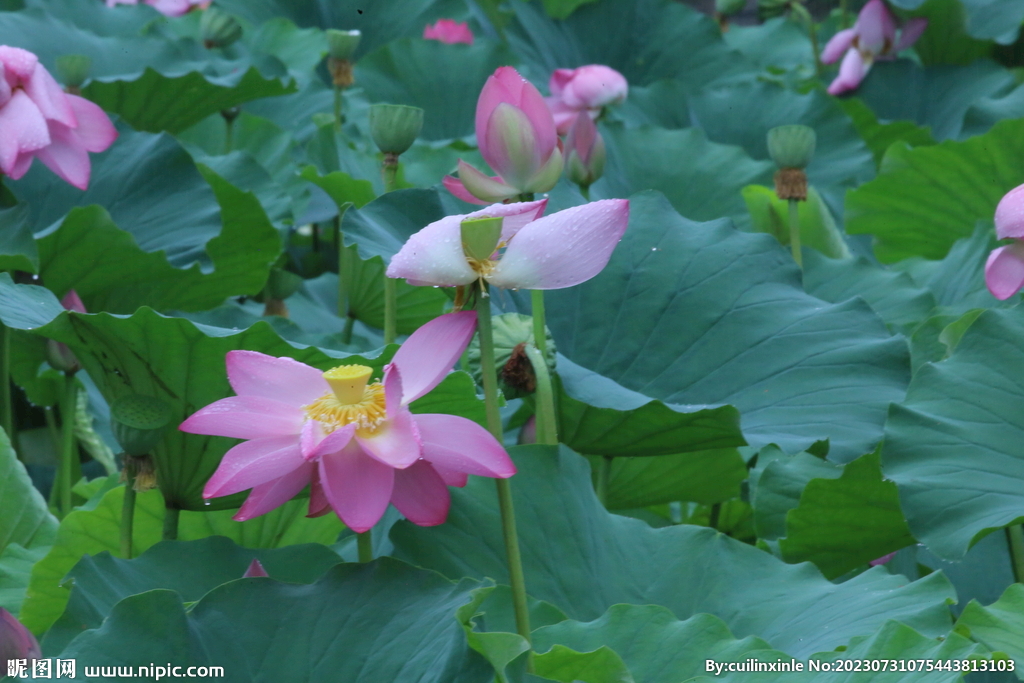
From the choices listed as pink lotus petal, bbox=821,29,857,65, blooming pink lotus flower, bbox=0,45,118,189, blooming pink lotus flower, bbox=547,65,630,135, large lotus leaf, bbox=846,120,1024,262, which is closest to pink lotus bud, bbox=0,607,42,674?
blooming pink lotus flower, bbox=0,45,118,189

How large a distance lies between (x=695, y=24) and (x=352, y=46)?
1.16m

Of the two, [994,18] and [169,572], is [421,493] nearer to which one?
[169,572]

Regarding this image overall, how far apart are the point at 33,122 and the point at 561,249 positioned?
27.3 inches

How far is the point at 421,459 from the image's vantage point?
21.9 inches

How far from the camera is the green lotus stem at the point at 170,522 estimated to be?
84 cm

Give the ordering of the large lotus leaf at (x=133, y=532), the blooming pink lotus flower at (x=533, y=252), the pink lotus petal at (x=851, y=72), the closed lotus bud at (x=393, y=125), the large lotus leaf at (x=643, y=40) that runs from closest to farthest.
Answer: the blooming pink lotus flower at (x=533, y=252)
the large lotus leaf at (x=133, y=532)
the closed lotus bud at (x=393, y=125)
the pink lotus petal at (x=851, y=72)
the large lotus leaf at (x=643, y=40)

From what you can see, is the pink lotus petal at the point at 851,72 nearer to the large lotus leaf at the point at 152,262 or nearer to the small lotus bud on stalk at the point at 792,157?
the small lotus bud on stalk at the point at 792,157

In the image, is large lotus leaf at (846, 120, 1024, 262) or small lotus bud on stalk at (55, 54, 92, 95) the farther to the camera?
large lotus leaf at (846, 120, 1024, 262)

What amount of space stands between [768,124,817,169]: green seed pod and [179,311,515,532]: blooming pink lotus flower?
81 cm

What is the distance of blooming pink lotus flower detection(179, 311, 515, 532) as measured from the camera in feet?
1.76

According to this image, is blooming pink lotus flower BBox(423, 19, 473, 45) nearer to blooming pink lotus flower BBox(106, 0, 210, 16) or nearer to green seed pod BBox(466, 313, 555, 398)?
blooming pink lotus flower BBox(106, 0, 210, 16)

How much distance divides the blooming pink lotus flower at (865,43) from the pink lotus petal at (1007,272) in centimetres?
156

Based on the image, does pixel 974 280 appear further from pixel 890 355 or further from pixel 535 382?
pixel 535 382

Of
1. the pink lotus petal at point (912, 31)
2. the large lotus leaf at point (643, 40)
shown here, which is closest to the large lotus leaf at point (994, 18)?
the pink lotus petal at point (912, 31)
